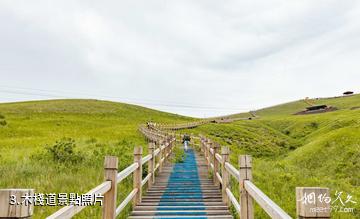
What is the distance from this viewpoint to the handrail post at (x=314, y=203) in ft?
7.84

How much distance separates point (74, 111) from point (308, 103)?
88.5 metres

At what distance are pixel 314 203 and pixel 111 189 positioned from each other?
3457 millimetres

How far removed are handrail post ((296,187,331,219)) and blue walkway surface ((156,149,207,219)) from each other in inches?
166

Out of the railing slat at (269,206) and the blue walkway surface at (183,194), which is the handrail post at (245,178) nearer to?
the railing slat at (269,206)

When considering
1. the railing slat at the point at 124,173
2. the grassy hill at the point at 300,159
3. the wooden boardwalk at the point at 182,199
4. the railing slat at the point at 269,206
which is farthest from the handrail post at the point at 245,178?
the grassy hill at the point at 300,159

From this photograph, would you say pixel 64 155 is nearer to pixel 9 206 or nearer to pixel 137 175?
pixel 137 175

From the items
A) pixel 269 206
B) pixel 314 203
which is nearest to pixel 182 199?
pixel 269 206

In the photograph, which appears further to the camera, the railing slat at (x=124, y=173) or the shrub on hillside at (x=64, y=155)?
the shrub on hillside at (x=64, y=155)

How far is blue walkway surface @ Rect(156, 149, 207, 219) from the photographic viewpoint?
709 centimetres

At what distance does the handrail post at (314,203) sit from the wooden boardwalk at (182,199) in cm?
421

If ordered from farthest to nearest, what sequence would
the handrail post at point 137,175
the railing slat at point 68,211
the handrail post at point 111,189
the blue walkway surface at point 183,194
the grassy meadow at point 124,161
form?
1. the grassy meadow at point 124,161
2. the handrail post at point 137,175
3. the blue walkway surface at point 183,194
4. the handrail post at point 111,189
5. the railing slat at point 68,211

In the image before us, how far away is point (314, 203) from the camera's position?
238 cm

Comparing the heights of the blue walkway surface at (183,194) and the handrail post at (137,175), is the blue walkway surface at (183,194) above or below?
below

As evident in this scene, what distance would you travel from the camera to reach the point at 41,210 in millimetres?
6535
